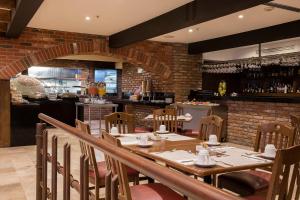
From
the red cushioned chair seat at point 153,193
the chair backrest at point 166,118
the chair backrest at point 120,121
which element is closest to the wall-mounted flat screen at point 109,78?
the chair backrest at point 166,118

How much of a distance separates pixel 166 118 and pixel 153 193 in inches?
102

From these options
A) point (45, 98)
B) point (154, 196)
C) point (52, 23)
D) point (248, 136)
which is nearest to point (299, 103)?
point (248, 136)

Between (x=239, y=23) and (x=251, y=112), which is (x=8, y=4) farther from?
(x=251, y=112)

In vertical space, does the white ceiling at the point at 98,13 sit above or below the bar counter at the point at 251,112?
above

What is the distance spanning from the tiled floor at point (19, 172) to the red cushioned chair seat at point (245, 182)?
142 cm

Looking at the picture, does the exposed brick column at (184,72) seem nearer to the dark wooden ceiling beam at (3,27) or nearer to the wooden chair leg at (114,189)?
the dark wooden ceiling beam at (3,27)

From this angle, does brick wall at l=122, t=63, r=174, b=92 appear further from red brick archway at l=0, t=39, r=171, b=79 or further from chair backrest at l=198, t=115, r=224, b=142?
chair backrest at l=198, t=115, r=224, b=142

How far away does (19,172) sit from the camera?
4516mm

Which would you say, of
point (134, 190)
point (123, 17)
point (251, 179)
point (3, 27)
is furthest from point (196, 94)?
point (134, 190)

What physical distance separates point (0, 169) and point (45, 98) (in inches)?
193

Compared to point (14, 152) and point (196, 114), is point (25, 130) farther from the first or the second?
point (196, 114)

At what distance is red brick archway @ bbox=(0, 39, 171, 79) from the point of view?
6645mm

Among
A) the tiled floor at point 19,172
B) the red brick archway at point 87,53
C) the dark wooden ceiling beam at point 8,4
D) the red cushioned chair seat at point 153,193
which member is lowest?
the tiled floor at point 19,172

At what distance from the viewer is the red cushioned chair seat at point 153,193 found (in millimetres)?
2160
